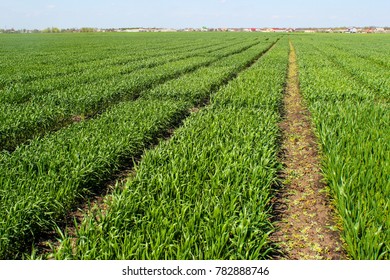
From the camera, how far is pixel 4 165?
549 centimetres

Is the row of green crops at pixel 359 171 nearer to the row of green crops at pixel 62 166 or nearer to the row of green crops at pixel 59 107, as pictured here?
A: the row of green crops at pixel 62 166

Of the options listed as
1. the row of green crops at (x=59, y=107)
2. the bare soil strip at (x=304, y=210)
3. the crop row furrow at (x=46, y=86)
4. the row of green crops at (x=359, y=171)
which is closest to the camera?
the row of green crops at (x=359, y=171)

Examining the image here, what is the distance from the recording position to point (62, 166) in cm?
532

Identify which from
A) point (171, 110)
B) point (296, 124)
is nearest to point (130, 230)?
point (171, 110)

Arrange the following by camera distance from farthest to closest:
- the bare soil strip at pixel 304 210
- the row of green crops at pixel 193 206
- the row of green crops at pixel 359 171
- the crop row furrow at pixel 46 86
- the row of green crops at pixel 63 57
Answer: the row of green crops at pixel 63 57 < the crop row furrow at pixel 46 86 < the bare soil strip at pixel 304 210 < the row of green crops at pixel 359 171 < the row of green crops at pixel 193 206

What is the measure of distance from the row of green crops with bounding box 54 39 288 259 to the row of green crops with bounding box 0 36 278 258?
0.54 meters

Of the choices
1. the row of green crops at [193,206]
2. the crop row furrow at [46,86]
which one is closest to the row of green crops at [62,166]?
the row of green crops at [193,206]

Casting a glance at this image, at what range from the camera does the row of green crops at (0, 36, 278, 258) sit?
3986 millimetres

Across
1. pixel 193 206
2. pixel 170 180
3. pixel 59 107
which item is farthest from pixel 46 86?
pixel 193 206

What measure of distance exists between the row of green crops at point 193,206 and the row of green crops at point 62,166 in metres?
0.54

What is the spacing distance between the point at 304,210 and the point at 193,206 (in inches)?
68.7

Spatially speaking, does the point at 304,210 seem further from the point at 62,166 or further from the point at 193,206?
the point at 62,166

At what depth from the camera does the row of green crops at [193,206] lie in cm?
332

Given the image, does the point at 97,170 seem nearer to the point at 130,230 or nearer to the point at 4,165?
the point at 4,165
